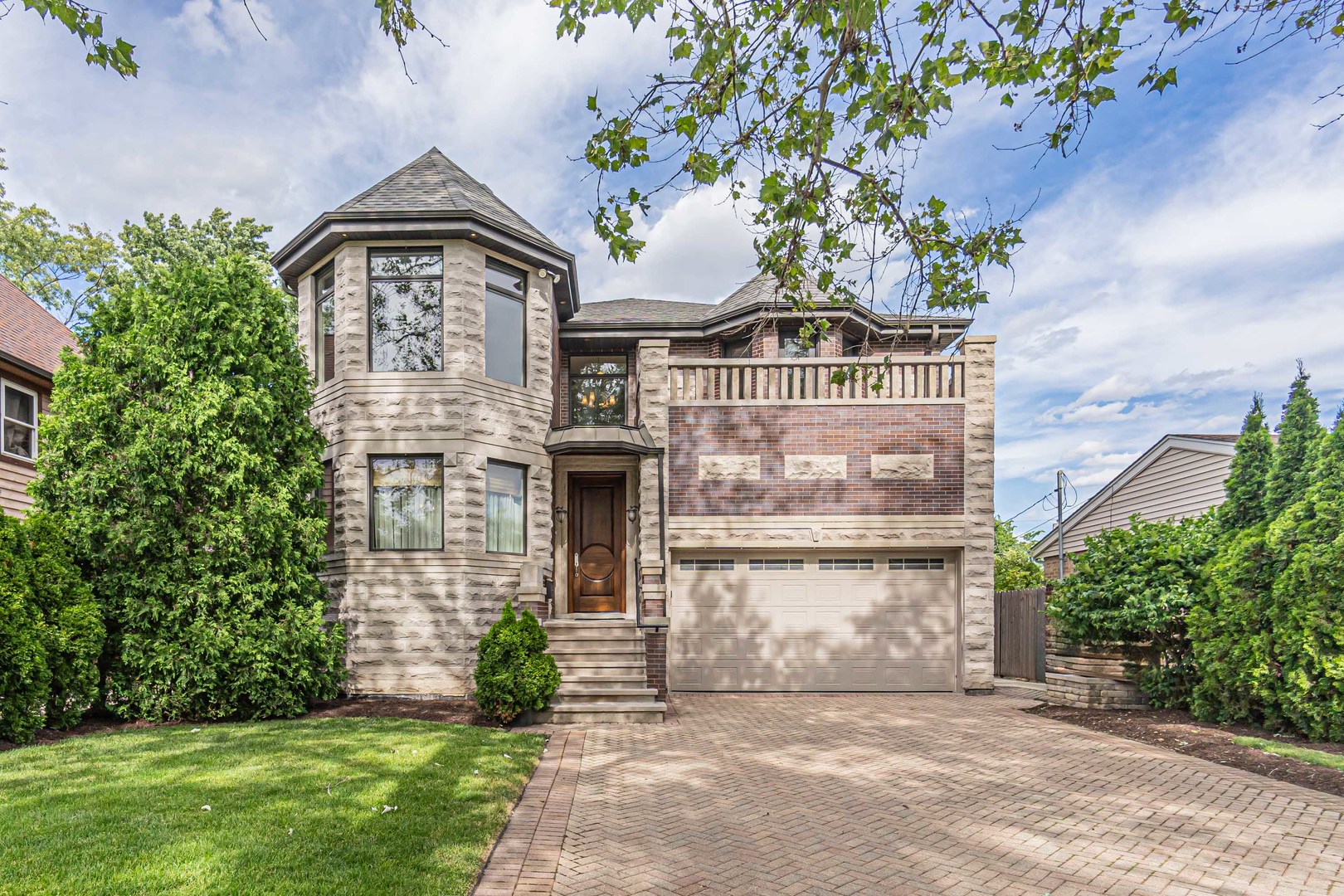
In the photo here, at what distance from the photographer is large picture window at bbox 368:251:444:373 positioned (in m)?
11.2

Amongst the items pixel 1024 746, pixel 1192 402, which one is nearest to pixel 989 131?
pixel 1024 746

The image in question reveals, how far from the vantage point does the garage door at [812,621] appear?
11609mm

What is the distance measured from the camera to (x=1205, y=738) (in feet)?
25.0

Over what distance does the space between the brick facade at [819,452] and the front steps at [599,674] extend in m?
2.57

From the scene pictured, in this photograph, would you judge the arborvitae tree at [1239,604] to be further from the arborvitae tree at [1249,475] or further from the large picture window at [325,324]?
the large picture window at [325,324]

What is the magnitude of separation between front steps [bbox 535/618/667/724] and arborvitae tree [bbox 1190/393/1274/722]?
617cm

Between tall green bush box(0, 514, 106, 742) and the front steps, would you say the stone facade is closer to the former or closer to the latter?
the front steps

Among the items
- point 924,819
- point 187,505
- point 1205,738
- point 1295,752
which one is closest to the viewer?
point 924,819

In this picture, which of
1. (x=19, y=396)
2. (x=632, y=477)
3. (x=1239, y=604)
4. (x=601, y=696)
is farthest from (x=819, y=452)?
(x=19, y=396)

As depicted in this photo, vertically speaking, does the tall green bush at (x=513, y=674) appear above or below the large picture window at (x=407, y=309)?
below

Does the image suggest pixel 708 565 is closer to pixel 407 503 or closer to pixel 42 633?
pixel 407 503

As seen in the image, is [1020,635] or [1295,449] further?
[1020,635]

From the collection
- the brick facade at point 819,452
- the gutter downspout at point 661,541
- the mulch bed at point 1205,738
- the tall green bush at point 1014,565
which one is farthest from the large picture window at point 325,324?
the tall green bush at point 1014,565

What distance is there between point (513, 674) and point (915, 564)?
21.8 ft
